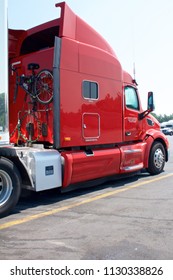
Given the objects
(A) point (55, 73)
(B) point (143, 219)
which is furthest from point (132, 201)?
(A) point (55, 73)

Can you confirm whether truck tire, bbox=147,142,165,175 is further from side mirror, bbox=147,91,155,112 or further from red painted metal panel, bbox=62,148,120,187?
red painted metal panel, bbox=62,148,120,187

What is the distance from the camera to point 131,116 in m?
8.22

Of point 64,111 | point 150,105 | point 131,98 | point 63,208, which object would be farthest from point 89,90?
point 150,105

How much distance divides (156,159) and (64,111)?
4011mm

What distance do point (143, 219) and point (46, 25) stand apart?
4650 mm

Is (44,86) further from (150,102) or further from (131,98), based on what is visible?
(150,102)

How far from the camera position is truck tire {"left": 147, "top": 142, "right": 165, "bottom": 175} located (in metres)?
8.89

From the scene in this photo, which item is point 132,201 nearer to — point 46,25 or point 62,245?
point 62,245

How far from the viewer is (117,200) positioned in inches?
245

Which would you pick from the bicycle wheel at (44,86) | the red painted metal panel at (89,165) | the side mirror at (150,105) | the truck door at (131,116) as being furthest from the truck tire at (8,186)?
the side mirror at (150,105)

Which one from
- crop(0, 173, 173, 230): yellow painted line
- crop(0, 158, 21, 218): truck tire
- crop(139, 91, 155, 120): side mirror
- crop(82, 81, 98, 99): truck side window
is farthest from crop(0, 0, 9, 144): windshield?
crop(139, 91, 155, 120): side mirror

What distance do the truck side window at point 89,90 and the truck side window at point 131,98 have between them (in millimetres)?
1491

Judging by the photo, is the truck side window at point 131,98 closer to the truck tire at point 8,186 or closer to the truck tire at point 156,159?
the truck tire at point 156,159

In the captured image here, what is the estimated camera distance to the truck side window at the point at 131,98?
8.17 metres
